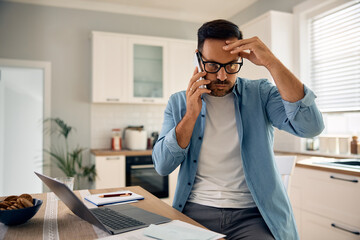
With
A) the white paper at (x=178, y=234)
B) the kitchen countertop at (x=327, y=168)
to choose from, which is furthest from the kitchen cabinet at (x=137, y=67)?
the white paper at (x=178, y=234)

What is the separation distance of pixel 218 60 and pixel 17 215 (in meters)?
0.94

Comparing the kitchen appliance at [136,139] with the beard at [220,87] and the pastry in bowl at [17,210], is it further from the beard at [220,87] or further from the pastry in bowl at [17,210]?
the pastry in bowl at [17,210]

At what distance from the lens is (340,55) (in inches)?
128

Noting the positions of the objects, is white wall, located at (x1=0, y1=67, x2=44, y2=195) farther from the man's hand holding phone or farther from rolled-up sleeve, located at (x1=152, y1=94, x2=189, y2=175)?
the man's hand holding phone

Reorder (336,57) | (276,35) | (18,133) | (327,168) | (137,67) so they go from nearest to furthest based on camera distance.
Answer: (327,168), (336,57), (276,35), (137,67), (18,133)

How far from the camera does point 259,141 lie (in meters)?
1.40

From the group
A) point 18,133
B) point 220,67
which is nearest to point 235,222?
point 220,67

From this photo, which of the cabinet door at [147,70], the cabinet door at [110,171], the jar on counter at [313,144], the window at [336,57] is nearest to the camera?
the window at [336,57]

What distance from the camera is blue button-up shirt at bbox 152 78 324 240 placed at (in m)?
1.27

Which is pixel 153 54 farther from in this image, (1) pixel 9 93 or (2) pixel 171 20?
(1) pixel 9 93

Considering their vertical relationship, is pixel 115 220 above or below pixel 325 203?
above

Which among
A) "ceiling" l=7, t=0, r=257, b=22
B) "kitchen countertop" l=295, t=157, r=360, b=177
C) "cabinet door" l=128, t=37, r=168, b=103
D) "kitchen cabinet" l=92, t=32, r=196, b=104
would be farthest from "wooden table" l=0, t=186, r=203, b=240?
"ceiling" l=7, t=0, r=257, b=22

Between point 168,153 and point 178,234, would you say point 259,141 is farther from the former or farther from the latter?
point 178,234

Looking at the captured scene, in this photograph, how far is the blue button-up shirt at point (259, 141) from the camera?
4.16 ft
